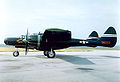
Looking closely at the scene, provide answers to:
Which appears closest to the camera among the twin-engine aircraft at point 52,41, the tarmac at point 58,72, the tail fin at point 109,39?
the tarmac at point 58,72

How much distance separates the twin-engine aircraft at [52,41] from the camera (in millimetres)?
15688

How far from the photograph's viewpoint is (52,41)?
16266 mm

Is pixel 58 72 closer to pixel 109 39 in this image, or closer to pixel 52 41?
pixel 52 41

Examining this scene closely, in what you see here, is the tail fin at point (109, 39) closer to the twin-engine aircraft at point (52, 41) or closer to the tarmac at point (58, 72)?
the twin-engine aircraft at point (52, 41)

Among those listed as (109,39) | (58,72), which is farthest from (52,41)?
(58,72)

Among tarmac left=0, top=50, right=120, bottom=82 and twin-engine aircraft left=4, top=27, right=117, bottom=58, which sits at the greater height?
twin-engine aircraft left=4, top=27, right=117, bottom=58

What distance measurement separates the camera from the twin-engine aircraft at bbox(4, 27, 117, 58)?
51.5 feet

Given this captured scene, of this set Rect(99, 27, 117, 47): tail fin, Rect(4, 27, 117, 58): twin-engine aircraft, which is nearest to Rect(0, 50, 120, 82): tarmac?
Rect(4, 27, 117, 58): twin-engine aircraft

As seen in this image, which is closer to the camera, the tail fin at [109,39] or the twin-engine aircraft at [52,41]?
the twin-engine aircraft at [52,41]

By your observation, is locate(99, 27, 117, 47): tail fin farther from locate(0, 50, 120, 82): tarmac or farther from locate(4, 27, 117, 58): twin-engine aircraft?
locate(0, 50, 120, 82): tarmac

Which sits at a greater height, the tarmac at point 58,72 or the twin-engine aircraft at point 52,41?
the twin-engine aircraft at point 52,41

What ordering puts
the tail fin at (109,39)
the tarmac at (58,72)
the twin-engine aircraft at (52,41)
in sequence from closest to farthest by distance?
the tarmac at (58,72), the twin-engine aircraft at (52,41), the tail fin at (109,39)

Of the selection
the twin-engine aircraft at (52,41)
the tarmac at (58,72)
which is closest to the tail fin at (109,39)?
the twin-engine aircraft at (52,41)

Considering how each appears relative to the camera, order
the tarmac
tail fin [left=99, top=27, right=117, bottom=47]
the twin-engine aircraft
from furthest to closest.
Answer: tail fin [left=99, top=27, right=117, bottom=47] < the twin-engine aircraft < the tarmac
